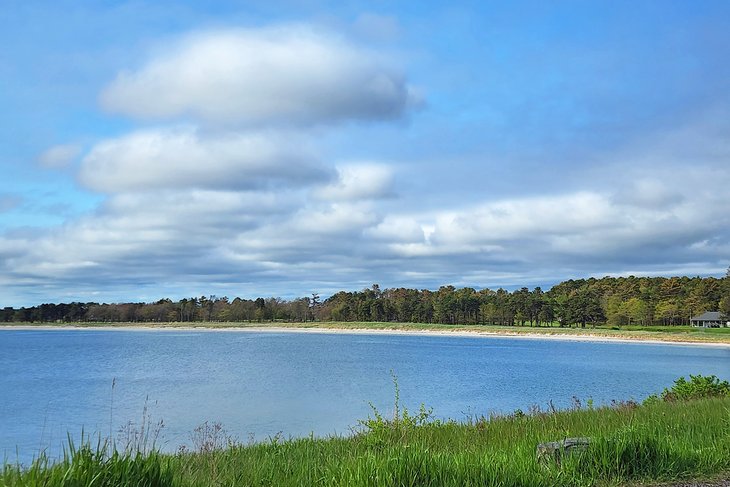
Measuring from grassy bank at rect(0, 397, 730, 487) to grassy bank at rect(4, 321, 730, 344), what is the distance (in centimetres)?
8935

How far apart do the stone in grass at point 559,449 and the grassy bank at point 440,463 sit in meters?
0.06

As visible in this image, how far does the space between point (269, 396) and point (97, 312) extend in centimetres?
18280

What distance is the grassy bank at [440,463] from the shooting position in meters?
5.46

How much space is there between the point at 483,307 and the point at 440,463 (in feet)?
435

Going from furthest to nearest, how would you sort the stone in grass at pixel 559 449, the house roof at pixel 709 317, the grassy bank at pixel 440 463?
the house roof at pixel 709 317
the stone in grass at pixel 559 449
the grassy bank at pixel 440 463

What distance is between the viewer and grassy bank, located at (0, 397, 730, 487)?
546cm

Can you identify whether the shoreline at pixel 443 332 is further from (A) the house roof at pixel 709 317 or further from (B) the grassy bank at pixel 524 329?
(A) the house roof at pixel 709 317

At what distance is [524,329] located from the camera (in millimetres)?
117375

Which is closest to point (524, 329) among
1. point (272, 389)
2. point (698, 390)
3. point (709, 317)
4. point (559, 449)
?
point (709, 317)

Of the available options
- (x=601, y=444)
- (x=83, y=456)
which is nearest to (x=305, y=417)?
(x=601, y=444)

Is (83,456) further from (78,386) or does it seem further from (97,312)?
(97,312)

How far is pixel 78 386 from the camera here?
34.8 metres

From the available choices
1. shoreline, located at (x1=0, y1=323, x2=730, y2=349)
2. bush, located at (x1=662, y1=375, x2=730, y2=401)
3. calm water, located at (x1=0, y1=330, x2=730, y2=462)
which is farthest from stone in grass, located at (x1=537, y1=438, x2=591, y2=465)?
shoreline, located at (x1=0, y1=323, x2=730, y2=349)

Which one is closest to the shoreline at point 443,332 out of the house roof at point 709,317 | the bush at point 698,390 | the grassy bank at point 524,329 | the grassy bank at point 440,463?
the grassy bank at point 524,329
